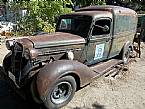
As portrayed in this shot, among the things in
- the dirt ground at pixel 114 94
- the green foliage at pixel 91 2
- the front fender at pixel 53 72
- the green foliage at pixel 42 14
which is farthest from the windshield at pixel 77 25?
the green foliage at pixel 91 2

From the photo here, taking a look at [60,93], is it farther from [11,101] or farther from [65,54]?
[11,101]

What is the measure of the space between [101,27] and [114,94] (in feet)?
5.77

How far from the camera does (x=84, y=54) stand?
6.11 metres

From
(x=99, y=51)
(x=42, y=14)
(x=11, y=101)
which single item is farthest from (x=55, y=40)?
(x=42, y=14)

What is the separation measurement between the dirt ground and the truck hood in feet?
4.29

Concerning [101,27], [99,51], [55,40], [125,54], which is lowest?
[125,54]

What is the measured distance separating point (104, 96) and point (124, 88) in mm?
780

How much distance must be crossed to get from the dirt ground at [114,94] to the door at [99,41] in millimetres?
669

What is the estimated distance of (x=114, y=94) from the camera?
230 inches

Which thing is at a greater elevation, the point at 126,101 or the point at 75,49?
the point at 75,49

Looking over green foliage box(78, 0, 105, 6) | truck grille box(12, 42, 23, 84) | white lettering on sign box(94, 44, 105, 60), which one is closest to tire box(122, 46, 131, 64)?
Result: white lettering on sign box(94, 44, 105, 60)

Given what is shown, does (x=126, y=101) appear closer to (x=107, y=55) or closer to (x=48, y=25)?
(x=107, y=55)

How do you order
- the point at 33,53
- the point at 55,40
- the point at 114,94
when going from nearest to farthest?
the point at 33,53
the point at 55,40
the point at 114,94

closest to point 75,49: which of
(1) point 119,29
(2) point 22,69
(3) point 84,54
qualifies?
(3) point 84,54
